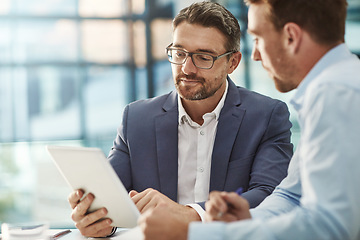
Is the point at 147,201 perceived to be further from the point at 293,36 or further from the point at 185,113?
the point at 293,36

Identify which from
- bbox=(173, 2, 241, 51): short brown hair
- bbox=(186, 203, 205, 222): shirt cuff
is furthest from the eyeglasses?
bbox=(186, 203, 205, 222): shirt cuff

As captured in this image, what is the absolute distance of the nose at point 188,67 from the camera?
6.72 ft

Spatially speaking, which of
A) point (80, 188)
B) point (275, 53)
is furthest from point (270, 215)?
point (80, 188)

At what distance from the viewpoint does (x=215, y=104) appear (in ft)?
7.20

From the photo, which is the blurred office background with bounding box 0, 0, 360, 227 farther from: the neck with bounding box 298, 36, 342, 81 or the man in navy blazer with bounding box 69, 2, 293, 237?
the neck with bounding box 298, 36, 342, 81

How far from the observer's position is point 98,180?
136cm

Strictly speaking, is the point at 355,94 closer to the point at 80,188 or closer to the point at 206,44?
the point at 80,188

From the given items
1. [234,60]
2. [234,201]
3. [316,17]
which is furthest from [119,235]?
[234,60]

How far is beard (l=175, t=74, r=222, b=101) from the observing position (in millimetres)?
2068

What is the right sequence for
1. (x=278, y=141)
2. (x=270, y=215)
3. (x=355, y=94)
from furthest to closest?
(x=278, y=141), (x=270, y=215), (x=355, y=94)

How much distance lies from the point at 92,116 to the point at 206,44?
3.45 metres

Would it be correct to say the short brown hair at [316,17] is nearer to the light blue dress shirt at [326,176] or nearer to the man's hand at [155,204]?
the light blue dress shirt at [326,176]

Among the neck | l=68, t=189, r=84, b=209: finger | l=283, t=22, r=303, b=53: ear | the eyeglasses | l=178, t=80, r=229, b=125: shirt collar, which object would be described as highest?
l=283, t=22, r=303, b=53: ear

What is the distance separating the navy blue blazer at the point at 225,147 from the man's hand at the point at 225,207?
0.70 meters
